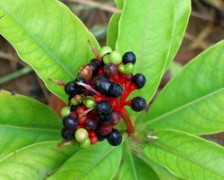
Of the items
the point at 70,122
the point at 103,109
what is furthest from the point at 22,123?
the point at 103,109

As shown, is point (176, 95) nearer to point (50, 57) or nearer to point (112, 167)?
point (112, 167)

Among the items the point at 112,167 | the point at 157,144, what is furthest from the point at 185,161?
the point at 112,167

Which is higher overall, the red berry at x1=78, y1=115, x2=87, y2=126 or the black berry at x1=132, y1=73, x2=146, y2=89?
the black berry at x1=132, y1=73, x2=146, y2=89

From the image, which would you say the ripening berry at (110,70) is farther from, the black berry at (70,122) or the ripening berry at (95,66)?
the black berry at (70,122)

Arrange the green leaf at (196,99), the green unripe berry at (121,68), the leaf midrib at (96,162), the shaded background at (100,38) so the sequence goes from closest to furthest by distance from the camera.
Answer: the green unripe berry at (121,68) < the leaf midrib at (96,162) < the green leaf at (196,99) < the shaded background at (100,38)

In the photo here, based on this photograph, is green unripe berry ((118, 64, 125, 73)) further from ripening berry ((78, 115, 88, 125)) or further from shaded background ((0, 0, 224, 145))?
shaded background ((0, 0, 224, 145))

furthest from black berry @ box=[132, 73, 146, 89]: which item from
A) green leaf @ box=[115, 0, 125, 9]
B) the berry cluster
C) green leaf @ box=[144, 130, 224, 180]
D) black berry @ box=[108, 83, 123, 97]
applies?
green leaf @ box=[115, 0, 125, 9]

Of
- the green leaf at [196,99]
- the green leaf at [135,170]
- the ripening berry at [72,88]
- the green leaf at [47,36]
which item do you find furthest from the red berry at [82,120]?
the green leaf at [196,99]

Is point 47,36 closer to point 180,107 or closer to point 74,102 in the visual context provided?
point 74,102
